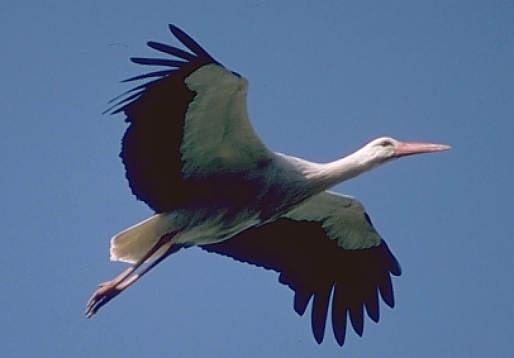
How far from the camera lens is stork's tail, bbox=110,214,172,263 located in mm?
9172

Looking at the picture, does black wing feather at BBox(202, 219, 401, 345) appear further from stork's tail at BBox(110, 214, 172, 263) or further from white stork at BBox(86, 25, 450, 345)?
stork's tail at BBox(110, 214, 172, 263)

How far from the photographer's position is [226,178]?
9164 millimetres

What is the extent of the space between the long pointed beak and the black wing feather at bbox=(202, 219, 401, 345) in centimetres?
97

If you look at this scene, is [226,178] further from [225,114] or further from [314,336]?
[314,336]

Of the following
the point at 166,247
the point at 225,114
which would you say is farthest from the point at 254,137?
the point at 166,247

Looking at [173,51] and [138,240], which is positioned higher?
[173,51]

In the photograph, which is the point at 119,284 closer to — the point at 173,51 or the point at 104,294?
the point at 104,294

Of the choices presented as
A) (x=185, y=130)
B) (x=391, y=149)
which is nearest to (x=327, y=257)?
(x=391, y=149)

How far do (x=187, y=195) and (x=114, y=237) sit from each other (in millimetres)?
568

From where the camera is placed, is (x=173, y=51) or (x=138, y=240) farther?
(x=138, y=240)

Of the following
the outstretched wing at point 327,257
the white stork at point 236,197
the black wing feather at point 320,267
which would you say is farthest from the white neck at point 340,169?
the black wing feather at point 320,267

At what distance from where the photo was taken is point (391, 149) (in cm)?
952

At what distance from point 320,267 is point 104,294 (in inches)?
72.9

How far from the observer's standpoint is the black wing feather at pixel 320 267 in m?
10.0
